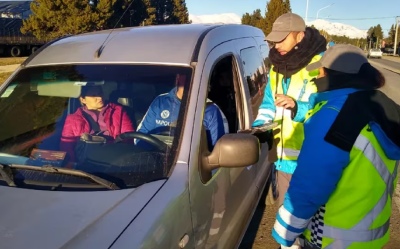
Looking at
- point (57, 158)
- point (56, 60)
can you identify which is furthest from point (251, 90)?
point (57, 158)

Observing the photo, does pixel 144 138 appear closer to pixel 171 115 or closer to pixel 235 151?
pixel 171 115

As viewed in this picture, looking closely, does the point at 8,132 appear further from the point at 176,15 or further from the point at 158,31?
the point at 176,15

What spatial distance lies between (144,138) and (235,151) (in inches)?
22.5

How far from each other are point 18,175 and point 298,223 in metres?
1.38

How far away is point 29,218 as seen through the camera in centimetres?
167

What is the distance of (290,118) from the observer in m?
3.05

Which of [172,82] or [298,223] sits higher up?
[172,82]

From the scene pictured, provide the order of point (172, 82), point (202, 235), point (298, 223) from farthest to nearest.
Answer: point (172, 82) → point (202, 235) → point (298, 223)

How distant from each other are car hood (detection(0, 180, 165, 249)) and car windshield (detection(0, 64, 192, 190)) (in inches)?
4.0

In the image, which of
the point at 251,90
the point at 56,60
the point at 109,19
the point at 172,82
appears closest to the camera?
the point at 172,82

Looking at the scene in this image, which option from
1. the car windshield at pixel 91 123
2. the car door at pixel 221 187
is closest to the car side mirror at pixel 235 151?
the car door at pixel 221 187

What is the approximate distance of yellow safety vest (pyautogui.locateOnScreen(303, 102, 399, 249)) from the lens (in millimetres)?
1810

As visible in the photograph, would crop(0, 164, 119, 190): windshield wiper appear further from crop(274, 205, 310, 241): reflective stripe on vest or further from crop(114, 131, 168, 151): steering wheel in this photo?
crop(274, 205, 310, 241): reflective stripe on vest

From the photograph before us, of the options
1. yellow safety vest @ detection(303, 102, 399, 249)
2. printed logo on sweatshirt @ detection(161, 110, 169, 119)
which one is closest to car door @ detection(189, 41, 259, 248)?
printed logo on sweatshirt @ detection(161, 110, 169, 119)
